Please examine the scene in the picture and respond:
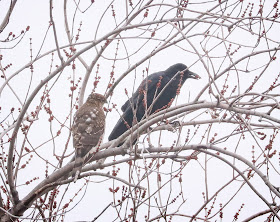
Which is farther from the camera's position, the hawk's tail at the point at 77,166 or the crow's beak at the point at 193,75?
the crow's beak at the point at 193,75

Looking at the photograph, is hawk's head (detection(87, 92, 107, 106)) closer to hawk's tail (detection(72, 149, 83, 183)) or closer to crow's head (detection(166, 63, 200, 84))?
hawk's tail (detection(72, 149, 83, 183))

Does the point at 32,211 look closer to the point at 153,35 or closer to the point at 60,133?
the point at 60,133

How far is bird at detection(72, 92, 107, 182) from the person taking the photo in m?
4.79

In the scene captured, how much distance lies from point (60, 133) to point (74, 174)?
584 millimetres

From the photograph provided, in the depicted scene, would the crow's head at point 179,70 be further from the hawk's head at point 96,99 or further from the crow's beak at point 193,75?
the hawk's head at point 96,99

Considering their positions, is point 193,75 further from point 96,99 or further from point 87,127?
point 87,127

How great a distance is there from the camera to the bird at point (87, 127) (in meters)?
4.79

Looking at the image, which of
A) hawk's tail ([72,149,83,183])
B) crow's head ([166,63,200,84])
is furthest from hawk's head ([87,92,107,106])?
crow's head ([166,63,200,84])

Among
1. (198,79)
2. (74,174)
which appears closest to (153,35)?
(74,174)

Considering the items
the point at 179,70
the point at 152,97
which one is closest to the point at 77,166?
the point at 152,97

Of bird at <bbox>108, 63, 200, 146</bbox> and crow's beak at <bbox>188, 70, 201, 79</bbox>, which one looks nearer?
bird at <bbox>108, 63, 200, 146</bbox>

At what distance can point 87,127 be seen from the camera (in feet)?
17.1

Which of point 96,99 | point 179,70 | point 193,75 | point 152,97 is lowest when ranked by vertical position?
point 96,99

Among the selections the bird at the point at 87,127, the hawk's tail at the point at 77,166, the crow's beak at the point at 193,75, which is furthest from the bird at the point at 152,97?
the hawk's tail at the point at 77,166
